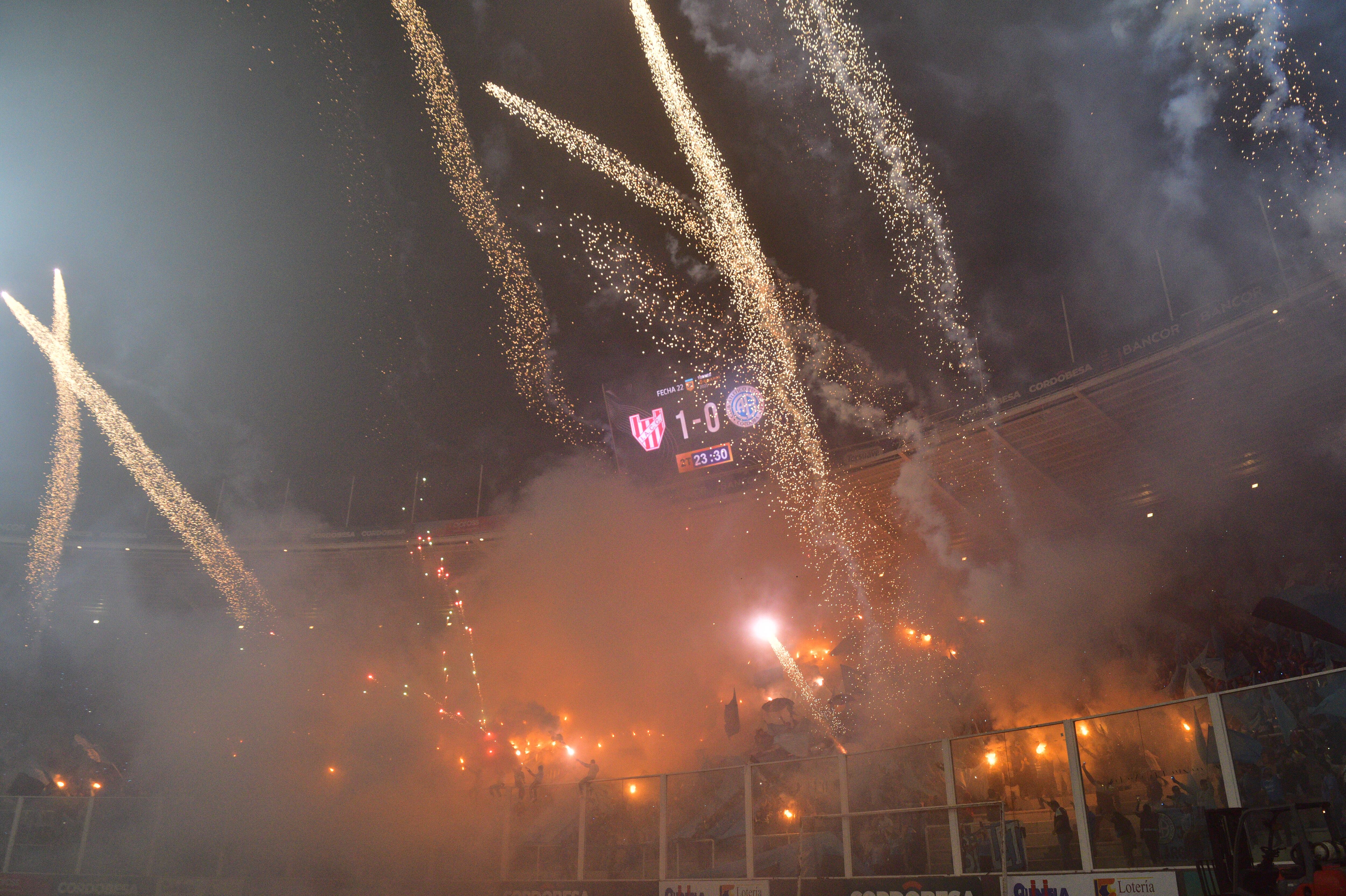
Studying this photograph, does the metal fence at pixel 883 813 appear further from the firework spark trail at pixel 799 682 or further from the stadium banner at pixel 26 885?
the firework spark trail at pixel 799 682

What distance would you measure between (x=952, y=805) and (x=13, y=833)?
16550mm

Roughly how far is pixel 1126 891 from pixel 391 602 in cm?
2072

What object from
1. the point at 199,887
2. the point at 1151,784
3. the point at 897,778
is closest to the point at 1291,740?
the point at 1151,784

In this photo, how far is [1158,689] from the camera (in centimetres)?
1571

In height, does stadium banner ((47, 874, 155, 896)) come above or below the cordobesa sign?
below

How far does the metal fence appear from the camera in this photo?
612cm

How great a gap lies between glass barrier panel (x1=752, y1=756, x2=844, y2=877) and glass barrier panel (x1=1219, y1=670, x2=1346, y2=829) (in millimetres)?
4201

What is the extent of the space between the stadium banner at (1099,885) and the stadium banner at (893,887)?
1.00 feet

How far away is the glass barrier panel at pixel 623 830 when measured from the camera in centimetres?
1103

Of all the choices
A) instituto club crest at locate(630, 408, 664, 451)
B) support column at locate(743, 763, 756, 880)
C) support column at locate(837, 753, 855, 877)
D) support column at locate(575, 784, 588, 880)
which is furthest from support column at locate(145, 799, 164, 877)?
support column at locate(837, 753, 855, 877)

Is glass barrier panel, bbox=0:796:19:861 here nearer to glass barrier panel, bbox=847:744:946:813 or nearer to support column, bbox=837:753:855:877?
support column, bbox=837:753:855:877

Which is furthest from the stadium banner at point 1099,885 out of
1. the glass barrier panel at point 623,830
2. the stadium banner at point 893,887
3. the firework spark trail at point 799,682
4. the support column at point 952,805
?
the firework spark trail at point 799,682

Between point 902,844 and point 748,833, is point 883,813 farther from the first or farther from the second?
point 748,833

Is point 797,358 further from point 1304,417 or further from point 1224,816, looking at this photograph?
point 1224,816
